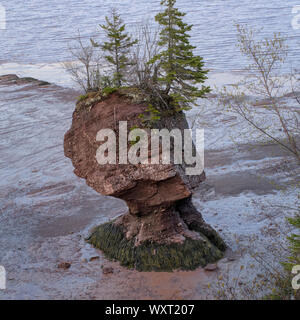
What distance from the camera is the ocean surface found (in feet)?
138

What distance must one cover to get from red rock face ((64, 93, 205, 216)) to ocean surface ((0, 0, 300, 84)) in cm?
2563

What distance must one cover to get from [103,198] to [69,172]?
3.67m

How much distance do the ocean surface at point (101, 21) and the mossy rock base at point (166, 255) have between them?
25.6 metres

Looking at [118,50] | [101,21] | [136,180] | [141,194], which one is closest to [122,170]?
[136,180]

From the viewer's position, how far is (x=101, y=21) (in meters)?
52.2

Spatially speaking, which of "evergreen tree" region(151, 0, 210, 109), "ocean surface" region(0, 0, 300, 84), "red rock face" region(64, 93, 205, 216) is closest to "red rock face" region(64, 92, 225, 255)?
"red rock face" region(64, 93, 205, 216)

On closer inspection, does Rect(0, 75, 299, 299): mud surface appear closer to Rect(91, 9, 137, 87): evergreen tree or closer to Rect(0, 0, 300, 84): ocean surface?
Rect(91, 9, 137, 87): evergreen tree

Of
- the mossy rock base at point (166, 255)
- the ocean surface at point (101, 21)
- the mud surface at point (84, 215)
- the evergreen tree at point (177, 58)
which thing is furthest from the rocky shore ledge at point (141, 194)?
the ocean surface at point (101, 21)

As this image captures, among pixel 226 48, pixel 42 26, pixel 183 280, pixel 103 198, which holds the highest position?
pixel 42 26

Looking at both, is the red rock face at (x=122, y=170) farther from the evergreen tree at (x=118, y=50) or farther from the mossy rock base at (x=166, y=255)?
the mossy rock base at (x=166, y=255)

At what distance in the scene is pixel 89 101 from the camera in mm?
13094

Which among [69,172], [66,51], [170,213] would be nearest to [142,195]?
[170,213]

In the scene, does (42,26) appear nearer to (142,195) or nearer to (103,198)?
(103,198)

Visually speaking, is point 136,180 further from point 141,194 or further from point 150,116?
point 150,116
